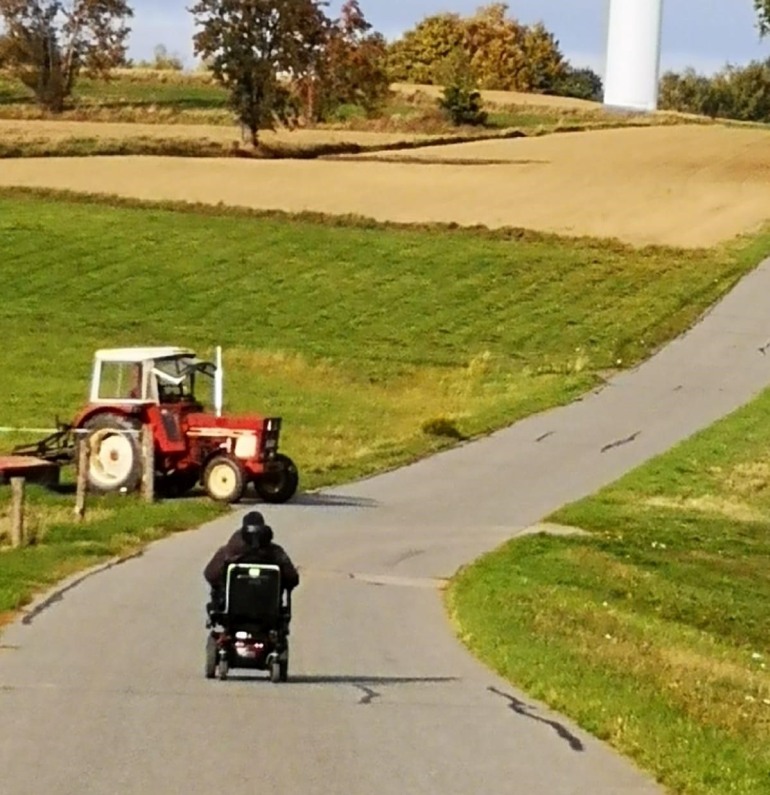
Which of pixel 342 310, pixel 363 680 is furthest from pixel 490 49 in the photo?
pixel 363 680

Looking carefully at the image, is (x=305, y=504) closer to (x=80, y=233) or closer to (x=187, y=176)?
(x=80, y=233)

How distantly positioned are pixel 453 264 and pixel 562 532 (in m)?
29.8

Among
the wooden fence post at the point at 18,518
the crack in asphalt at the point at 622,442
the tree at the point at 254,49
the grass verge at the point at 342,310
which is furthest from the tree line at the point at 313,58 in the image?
the wooden fence post at the point at 18,518

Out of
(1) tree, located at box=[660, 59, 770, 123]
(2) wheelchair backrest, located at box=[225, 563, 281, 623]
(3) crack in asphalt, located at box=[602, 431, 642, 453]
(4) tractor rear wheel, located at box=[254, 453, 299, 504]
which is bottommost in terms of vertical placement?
(4) tractor rear wheel, located at box=[254, 453, 299, 504]

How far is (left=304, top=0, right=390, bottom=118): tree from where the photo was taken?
87500 millimetres

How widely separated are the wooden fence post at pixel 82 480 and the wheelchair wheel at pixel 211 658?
10334 millimetres

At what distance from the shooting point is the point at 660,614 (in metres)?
21.0

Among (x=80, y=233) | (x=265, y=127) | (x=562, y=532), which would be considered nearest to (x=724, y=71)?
(x=265, y=127)

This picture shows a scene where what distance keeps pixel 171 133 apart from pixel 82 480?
64.1 metres

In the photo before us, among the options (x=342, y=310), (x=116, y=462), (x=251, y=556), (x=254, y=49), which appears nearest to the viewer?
(x=251, y=556)

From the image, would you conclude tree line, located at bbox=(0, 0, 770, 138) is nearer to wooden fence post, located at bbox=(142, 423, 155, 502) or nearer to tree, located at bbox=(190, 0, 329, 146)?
tree, located at bbox=(190, 0, 329, 146)

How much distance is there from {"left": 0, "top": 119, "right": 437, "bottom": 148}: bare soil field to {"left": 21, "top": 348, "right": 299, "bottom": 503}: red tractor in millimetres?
54188

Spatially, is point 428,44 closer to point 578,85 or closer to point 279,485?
point 578,85

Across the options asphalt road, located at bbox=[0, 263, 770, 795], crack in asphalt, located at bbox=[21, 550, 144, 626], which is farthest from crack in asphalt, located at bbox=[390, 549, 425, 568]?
crack in asphalt, located at bbox=[21, 550, 144, 626]
